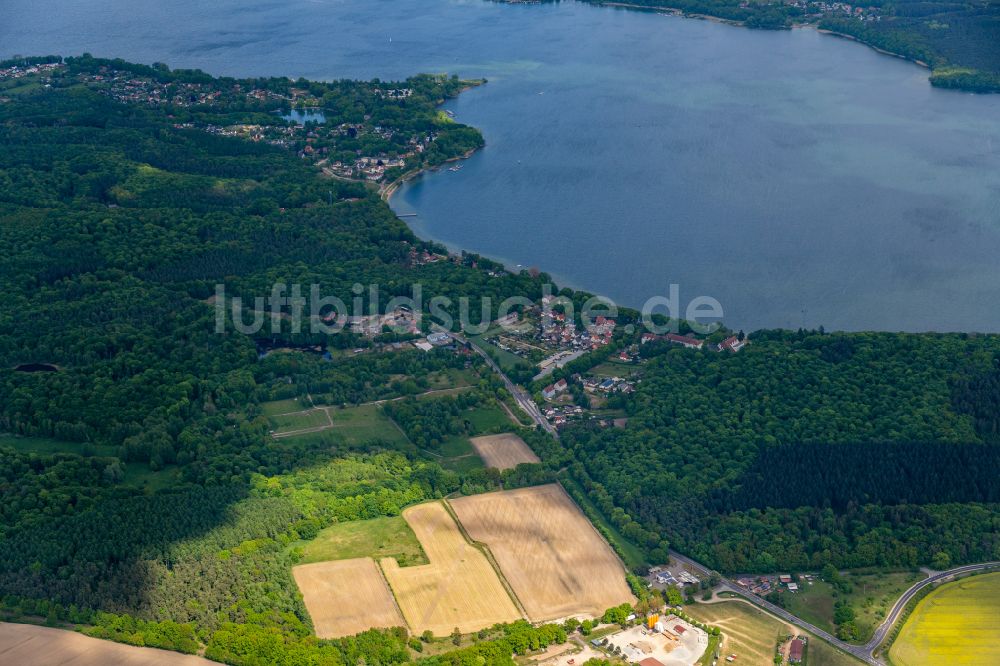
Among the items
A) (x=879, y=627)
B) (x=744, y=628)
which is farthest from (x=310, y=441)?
(x=879, y=627)

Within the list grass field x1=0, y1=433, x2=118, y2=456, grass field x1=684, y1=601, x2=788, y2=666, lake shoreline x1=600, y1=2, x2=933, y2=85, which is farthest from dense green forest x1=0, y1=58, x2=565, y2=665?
lake shoreline x1=600, y1=2, x2=933, y2=85

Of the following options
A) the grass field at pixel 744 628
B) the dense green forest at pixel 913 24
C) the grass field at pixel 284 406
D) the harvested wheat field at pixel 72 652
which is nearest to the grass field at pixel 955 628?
the grass field at pixel 744 628

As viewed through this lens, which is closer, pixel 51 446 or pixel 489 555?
pixel 489 555

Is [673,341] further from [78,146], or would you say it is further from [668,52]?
[668,52]

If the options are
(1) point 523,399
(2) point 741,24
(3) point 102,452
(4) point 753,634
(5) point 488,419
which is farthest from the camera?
(2) point 741,24

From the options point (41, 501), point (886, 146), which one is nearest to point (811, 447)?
point (41, 501)

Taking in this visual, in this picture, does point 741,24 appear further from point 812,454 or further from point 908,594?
point 908,594

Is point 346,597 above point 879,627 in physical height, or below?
below

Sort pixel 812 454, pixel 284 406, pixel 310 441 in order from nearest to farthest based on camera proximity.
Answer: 1. pixel 812 454
2. pixel 310 441
3. pixel 284 406
